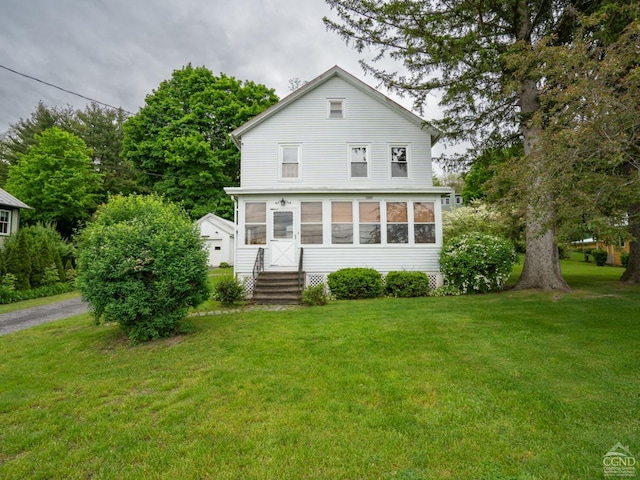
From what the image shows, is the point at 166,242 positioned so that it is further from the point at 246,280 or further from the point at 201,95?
the point at 201,95

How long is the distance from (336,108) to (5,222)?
18162 millimetres

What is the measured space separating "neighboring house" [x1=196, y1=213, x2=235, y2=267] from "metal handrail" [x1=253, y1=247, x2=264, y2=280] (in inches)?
457

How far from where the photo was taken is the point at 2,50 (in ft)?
27.6

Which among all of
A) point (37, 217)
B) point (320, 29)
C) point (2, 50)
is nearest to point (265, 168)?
point (320, 29)

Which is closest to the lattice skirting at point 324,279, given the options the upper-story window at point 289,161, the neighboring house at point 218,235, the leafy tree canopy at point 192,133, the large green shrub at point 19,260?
the upper-story window at point 289,161

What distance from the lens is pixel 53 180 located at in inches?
821

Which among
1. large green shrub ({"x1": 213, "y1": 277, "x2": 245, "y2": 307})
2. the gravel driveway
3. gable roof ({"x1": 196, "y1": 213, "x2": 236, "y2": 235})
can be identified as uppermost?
gable roof ({"x1": 196, "y1": 213, "x2": 236, "y2": 235})

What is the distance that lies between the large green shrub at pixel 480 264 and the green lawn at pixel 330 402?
12.6 feet

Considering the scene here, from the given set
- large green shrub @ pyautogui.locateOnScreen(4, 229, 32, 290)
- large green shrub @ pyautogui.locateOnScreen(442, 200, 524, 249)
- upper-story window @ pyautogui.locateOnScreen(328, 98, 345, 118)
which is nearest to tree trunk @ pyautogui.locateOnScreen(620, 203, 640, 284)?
large green shrub @ pyautogui.locateOnScreen(442, 200, 524, 249)

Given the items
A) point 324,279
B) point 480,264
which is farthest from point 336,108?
point 480,264

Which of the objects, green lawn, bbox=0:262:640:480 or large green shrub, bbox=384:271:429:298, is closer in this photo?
green lawn, bbox=0:262:640:480

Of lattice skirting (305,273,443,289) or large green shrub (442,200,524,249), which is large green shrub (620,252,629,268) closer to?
large green shrub (442,200,524,249)

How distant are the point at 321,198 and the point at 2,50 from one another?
10013 mm

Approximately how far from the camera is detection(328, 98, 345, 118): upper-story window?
41.3 ft
